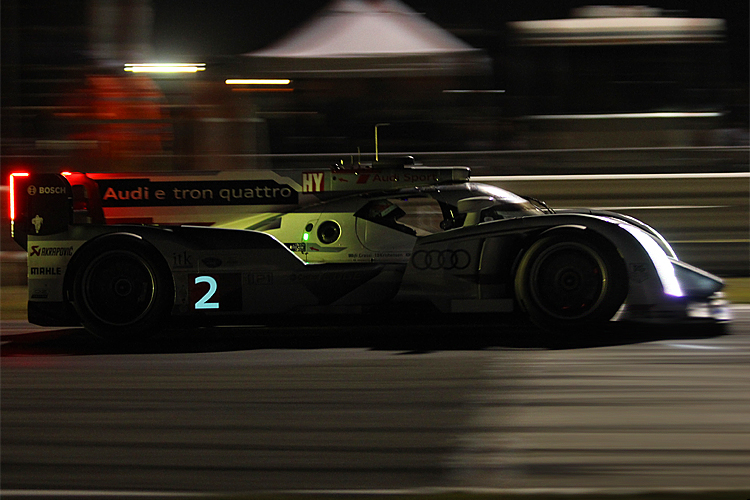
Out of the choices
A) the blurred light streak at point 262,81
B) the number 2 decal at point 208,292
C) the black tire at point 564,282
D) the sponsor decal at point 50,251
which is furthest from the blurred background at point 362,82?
the black tire at point 564,282

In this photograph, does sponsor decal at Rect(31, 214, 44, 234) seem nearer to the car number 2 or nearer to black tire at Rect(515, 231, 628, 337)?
the car number 2

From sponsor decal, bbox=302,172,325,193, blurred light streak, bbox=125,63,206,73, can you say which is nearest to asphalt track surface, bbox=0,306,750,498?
sponsor decal, bbox=302,172,325,193

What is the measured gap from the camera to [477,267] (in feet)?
20.0

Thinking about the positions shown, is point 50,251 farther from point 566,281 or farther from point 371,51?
point 371,51

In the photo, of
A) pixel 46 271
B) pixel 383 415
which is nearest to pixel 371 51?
pixel 46 271

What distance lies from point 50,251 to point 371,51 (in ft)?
20.3

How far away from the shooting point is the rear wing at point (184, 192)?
6.46 m

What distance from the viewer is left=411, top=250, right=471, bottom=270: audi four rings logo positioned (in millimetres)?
6098

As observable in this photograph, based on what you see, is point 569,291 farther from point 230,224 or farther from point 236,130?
point 236,130

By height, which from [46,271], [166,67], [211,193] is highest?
[166,67]

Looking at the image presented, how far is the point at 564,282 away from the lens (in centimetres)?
602

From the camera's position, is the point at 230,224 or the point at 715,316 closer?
the point at 715,316

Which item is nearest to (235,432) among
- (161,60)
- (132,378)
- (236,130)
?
(132,378)

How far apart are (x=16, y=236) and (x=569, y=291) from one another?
3.96m
